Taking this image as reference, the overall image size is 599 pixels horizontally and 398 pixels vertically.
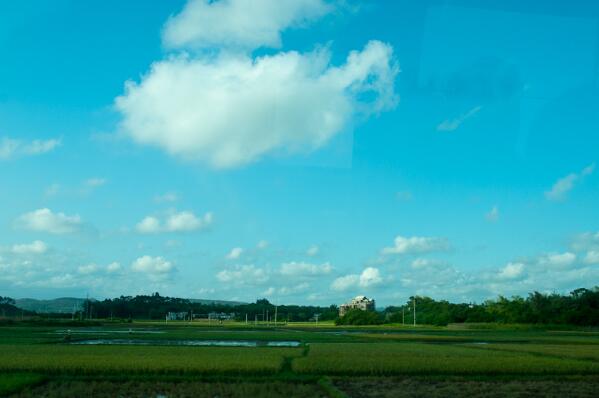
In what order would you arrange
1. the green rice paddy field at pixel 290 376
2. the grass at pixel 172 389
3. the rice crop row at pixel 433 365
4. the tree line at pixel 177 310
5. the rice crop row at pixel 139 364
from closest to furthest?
the grass at pixel 172 389 < the green rice paddy field at pixel 290 376 < the rice crop row at pixel 139 364 < the rice crop row at pixel 433 365 < the tree line at pixel 177 310

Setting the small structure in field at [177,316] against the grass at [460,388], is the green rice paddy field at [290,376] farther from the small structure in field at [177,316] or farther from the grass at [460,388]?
the small structure in field at [177,316]

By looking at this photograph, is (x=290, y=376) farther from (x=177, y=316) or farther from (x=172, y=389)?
(x=177, y=316)

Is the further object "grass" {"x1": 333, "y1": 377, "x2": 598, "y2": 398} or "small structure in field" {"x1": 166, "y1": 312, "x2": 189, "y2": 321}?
"small structure in field" {"x1": 166, "y1": 312, "x2": 189, "y2": 321}

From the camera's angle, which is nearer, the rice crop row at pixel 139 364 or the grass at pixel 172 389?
the grass at pixel 172 389

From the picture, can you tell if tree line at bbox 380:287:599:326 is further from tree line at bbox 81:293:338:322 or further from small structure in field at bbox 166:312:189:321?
small structure in field at bbox 166:312:189:321

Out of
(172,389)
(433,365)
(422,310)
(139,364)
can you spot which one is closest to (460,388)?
(433,365)

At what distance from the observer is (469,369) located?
20781 mm

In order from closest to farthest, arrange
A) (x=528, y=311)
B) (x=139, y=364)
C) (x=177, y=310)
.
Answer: (x=139, y=364)
(x=528, y=311)
(x=177, y=310)

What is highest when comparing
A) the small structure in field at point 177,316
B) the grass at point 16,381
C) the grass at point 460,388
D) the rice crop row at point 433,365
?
the rice crop row at point 433,365

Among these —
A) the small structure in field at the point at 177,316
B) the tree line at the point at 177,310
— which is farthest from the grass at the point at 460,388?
the small structure in field at the point at 177,316

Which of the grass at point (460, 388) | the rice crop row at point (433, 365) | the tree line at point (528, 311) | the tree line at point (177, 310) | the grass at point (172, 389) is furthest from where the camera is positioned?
the tree line at point (177, 310)

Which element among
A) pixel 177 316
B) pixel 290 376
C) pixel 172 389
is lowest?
pixel 177 316

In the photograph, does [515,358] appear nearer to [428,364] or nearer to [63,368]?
[428,364]

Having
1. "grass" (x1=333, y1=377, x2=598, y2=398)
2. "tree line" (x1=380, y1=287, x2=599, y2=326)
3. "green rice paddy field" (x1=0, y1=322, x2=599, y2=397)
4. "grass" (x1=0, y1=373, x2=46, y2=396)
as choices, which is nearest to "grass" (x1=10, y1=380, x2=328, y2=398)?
"green rice paddy field" (x1=0, y1=322, x2=599, y2=397)
